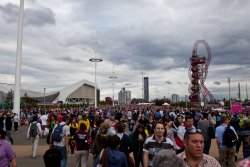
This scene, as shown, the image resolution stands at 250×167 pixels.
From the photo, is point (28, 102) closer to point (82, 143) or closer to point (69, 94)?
point (69, 94)

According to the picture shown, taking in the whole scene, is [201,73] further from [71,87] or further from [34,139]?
[71,87]

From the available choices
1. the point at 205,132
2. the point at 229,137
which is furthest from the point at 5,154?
the point at 205,132

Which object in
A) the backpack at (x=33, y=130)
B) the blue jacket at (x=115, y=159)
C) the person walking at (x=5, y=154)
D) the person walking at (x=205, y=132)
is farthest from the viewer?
the backpack at (x=33, y=130)

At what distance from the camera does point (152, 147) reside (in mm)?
5441

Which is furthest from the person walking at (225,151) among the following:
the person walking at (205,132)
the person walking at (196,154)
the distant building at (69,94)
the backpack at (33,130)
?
the distant building at (69,94)

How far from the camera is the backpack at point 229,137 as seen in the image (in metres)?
8.50

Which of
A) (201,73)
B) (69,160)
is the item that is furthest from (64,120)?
(201,73)

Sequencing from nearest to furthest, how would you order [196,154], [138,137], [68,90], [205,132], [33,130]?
[196,154] → [138,137] → [205,132] → [33,130] → [68,90]

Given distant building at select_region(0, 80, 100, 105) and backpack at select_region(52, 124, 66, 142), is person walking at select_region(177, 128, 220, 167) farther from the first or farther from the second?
distant building at select_region(0, 80, 100, 105)

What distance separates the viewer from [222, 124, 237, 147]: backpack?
8.50 metres

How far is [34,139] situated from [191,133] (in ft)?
32.2

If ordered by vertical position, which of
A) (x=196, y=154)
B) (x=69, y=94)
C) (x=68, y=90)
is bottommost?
(x=196, y=154)

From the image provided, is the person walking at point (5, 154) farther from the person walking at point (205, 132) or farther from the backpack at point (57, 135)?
the person walking at point (205, 132)

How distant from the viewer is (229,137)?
849cm
